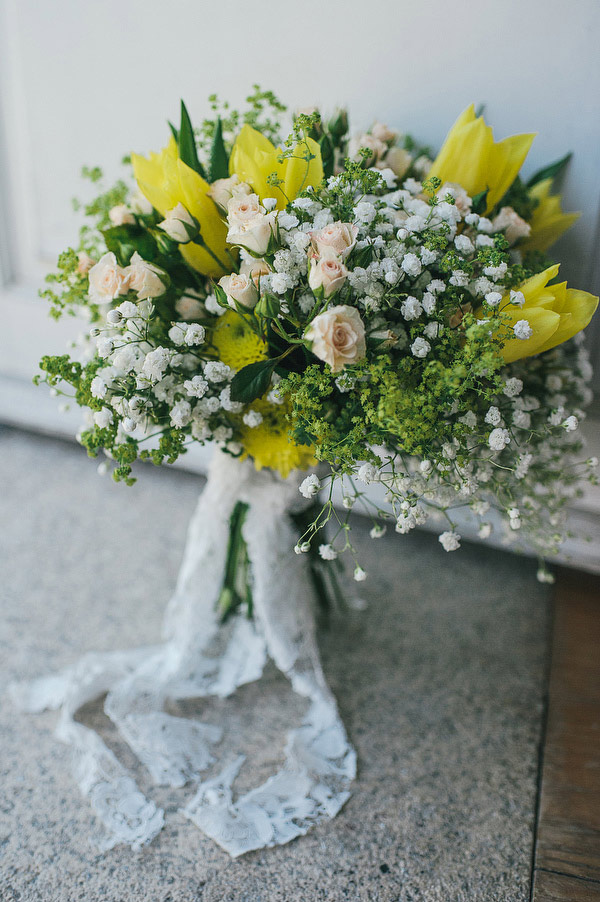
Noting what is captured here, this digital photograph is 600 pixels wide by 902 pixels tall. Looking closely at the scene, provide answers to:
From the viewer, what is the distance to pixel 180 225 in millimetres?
721

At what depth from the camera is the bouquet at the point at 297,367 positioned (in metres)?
0.68

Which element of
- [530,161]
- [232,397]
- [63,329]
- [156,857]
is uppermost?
[530,161]

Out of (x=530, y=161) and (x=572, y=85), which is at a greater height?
(x=572, y=85)

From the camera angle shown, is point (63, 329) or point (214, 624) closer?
point (214, 624)

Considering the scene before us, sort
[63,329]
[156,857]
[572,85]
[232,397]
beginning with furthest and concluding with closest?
[63,329], [572,85], [156,857], [232,397]

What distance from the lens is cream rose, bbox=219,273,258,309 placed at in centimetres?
68

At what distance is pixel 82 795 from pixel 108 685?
0.16 metres

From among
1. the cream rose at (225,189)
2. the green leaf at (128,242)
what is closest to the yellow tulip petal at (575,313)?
the cream rose at (225,189)

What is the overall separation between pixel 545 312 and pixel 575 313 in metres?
0.06

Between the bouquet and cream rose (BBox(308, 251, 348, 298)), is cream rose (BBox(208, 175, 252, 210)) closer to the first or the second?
the bouquet

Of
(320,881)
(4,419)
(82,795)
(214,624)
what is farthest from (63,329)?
(320,881)

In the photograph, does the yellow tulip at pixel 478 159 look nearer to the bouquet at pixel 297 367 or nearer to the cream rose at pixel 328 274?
the bouquet at pixel 297 367

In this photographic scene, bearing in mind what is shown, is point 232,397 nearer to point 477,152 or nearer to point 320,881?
point 477,152

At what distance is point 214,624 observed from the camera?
3.39 ft
